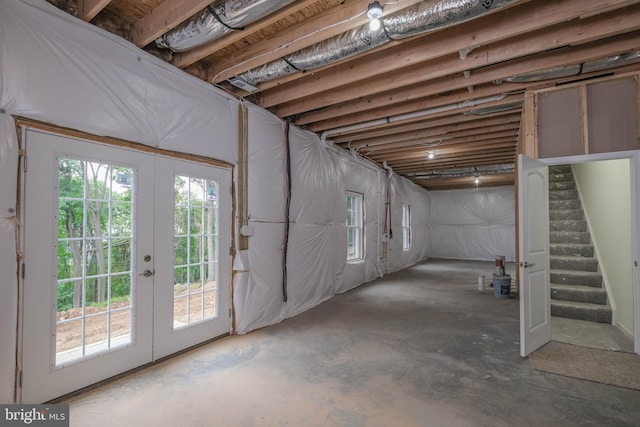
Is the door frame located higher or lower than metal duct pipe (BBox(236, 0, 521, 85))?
lower

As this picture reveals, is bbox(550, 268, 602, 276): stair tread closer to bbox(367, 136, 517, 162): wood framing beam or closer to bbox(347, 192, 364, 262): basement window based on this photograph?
bbox(367, 136, 517, 162): wood framing beam

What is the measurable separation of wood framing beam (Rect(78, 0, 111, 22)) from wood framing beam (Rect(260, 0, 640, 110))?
1927mm

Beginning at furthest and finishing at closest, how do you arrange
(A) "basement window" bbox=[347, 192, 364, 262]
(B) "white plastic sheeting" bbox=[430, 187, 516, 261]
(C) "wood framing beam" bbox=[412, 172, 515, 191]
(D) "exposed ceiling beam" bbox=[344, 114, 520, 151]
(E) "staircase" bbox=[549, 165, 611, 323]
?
(B) "white plastic sheeting" bbox=[430, 187, 516, 261] < (C) "wood framing beam" bbox=[412, 172, 515, 191] < (A) "basement window" bbox=[347, 192, 364, 262] < (D) "exposed ceiling beam" bbox=[344, 114, 520, 151] < (E) "staircase" bbox=[549, 165, 611, 323]

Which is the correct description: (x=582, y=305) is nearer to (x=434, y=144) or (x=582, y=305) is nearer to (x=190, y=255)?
(x=434, y=144)

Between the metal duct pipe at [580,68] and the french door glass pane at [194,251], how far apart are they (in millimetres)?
3391

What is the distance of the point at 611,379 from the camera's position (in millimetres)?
2461

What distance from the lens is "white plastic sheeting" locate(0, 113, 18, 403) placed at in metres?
1.87

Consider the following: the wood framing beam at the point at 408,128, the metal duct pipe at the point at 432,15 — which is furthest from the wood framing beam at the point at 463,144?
the metal duct pipe at the point at 432,15

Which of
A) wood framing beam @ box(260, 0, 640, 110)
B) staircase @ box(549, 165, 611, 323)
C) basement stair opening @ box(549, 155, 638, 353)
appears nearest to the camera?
wood framing beam @ box(260, 0, 640, 110)

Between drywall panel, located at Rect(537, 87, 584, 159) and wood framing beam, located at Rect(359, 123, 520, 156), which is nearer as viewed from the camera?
drywall panel, located at Rect(537, 87, 584, 159)

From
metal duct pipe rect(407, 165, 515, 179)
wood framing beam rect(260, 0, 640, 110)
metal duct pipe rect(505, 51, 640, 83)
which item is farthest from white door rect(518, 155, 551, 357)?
metal duct pipe rect(407, 165, 515, 179)

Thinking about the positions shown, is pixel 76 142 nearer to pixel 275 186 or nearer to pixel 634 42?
pixel 275 186

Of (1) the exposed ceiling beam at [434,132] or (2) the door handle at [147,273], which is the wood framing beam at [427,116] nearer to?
(1) the exposed ceiling beam at [434,132]

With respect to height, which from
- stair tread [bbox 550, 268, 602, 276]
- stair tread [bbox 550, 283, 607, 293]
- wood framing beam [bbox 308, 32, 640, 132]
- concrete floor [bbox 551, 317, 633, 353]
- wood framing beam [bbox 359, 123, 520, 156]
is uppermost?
wood framing beam [bbox 308, 32, 640, 132]
